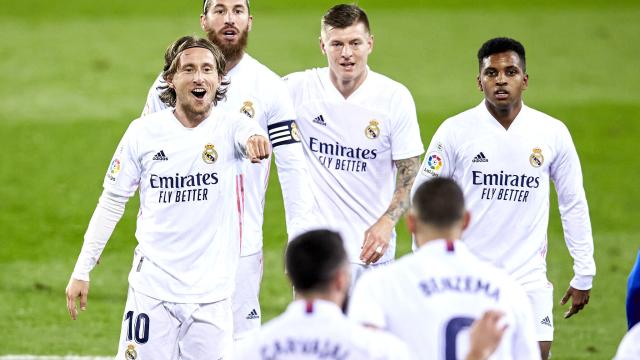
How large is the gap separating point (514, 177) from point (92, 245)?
2.43m

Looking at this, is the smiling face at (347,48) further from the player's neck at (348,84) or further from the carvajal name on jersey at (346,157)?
the carvajal name on jersey at (346,157)

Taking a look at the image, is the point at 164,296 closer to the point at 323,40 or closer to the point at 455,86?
the point at 323,40

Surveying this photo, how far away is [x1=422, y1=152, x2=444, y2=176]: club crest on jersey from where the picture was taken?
7.22 metres

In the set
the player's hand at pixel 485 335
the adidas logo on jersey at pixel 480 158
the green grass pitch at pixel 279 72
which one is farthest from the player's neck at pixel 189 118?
the green grass pitch at pixel 279 72

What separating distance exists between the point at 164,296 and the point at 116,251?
18.1ft

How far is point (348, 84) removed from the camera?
762 cm

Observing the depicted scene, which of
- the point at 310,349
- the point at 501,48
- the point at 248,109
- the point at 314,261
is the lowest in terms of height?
the point at 310,349

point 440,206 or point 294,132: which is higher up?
point 294,132

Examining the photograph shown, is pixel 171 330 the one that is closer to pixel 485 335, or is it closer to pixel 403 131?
pixel 403 131

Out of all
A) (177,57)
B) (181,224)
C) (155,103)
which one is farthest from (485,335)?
(155,103)

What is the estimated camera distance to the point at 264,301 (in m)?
→ 10.5

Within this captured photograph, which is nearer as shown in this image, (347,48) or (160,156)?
(160,156)

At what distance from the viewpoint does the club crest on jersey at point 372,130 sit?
7.50 m

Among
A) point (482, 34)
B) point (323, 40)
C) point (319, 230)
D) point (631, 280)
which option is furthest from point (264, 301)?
point (482, 34)
